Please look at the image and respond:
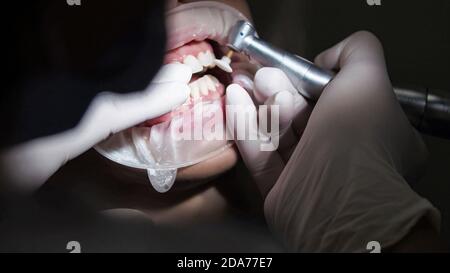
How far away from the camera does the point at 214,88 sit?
1103mm

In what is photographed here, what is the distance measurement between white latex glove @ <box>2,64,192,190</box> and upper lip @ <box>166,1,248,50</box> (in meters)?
0.07

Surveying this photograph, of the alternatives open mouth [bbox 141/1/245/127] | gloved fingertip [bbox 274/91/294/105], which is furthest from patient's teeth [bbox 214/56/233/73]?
gloved fingertip [bbox 274/91/294/105]

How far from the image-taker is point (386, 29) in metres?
1.03

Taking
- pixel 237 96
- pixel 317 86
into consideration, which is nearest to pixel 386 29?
pixel 317 86

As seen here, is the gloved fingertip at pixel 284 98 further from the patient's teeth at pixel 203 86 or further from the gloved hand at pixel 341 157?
the patient's teeth at pixel 203 86

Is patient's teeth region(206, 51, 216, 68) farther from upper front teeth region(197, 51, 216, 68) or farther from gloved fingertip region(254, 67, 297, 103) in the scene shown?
gloved fingertip region(254, 67, 297, 103)

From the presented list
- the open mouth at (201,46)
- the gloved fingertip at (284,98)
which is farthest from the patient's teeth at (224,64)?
the gloved fingertip at (284,98)

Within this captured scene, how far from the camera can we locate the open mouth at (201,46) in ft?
3.49

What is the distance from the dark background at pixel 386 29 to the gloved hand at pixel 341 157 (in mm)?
27

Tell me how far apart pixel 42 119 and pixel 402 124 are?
0.66 meters

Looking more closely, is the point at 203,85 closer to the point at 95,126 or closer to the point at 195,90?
the point at 195,90

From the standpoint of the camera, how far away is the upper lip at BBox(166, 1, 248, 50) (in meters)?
1.06

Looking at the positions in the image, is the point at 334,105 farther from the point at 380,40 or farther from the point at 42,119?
the point at 42,119
